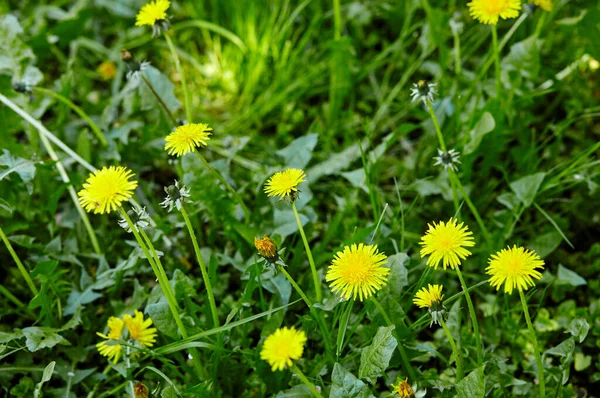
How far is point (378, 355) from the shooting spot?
3.63 ft

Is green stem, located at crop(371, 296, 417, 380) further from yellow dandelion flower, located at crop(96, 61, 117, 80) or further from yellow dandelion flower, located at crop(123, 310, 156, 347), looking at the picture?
yellow dandelion flower, located at crop(96, 61, 117, 80)

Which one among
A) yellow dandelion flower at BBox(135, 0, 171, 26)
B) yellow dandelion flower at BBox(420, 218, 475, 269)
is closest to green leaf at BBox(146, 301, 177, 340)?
yellow dandelion flower at BBox(420, 218, 475, 269)

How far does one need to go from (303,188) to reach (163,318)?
50cm

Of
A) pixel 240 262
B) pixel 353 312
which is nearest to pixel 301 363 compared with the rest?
pixel 353 312

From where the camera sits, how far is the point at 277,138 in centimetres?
196

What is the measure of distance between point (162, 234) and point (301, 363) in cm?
43

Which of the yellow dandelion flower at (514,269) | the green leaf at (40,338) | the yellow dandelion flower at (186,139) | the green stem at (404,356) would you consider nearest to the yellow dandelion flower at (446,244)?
the yellow dandelion flower at (514,269)

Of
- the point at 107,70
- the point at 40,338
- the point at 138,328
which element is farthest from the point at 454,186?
the point at 107,70

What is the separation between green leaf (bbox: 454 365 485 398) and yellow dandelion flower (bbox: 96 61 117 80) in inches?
64.4

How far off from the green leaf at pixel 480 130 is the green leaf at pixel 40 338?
102cm

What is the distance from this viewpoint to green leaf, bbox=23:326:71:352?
3.97 ft

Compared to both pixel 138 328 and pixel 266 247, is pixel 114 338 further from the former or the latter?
pixel 266 247

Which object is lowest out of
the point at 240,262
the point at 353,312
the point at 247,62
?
the point at 353,312

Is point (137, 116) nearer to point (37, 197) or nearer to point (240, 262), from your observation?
point (37, 197)
